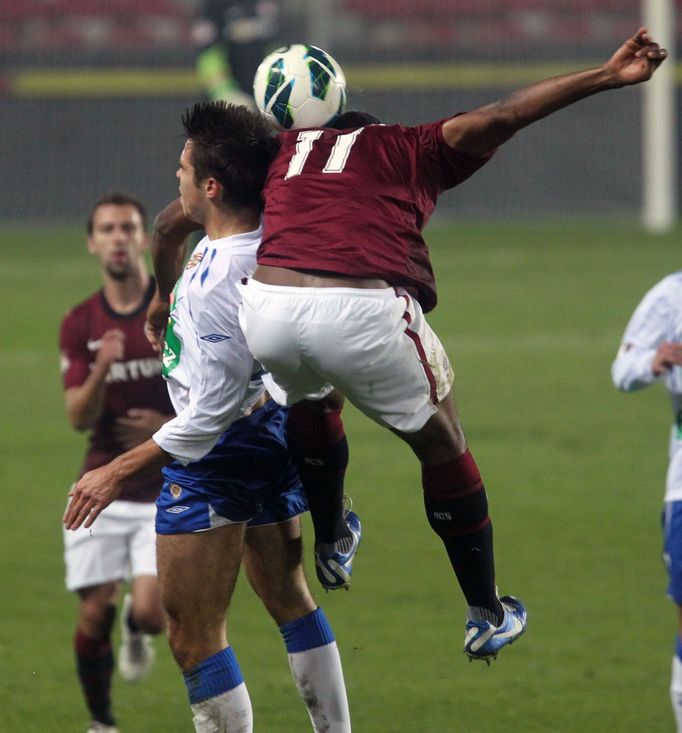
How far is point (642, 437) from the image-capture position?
12273mm

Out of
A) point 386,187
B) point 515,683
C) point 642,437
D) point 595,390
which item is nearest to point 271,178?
point 386,187

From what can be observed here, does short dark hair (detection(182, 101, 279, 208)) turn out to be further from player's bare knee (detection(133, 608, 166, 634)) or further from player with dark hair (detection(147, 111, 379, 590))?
player's bare knee (detection(133, 608, 166, 634))

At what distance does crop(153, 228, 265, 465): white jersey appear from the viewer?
4559mm

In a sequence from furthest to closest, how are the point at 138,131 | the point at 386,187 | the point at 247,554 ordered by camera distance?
1. the point at 138,131
2. the point at 247,554
3. the point at 386,187

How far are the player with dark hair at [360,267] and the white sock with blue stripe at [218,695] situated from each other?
885 millimetres

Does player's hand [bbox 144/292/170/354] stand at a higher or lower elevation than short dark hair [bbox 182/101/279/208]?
lower

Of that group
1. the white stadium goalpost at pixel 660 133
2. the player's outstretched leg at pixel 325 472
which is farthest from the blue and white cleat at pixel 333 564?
the white stadium goalpost at pixel 660 133

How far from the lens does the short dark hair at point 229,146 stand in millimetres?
4578

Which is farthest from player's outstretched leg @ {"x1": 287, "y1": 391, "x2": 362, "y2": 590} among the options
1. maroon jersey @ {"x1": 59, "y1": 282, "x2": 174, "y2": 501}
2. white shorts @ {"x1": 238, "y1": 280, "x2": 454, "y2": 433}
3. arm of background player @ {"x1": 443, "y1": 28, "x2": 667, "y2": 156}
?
maroon jersey @ {"x1": 59, "y1": 282, "x2": 174, "y2": 501}

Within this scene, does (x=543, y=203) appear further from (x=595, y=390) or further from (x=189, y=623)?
(x=189, y=623)

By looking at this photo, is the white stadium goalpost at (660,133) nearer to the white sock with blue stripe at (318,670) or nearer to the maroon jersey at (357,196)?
the white sock with blue stripe at (318,670)

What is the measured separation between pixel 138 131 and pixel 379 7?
15.8 ft

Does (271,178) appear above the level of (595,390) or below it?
above

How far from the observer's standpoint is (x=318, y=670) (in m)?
5.18
